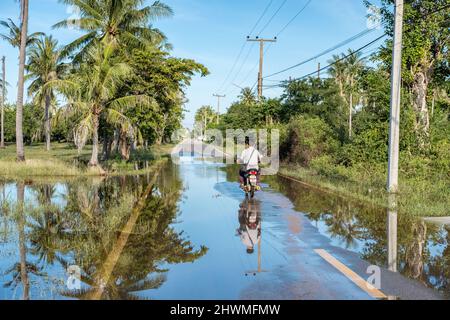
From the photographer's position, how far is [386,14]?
2295 centimetres

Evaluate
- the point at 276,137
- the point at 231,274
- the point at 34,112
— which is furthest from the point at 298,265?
the point at 34,112

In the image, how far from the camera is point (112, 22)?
30969 mm

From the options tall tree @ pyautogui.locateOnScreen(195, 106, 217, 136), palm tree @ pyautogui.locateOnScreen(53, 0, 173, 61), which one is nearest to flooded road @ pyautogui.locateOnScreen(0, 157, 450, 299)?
palm tree @ pyautogui.locateOnScreen(53, 0, 173, 61)

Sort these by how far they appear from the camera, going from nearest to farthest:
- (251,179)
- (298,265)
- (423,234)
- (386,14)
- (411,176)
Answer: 1. (298,265)
2. (423,234)
3. (251,179)
4. (411,176)
5. (386,14)

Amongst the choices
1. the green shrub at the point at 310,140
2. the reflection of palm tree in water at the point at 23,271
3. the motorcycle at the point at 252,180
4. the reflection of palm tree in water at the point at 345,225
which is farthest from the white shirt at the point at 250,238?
the green shrub at the point at 310,140

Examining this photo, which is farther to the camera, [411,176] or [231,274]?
[411,176]

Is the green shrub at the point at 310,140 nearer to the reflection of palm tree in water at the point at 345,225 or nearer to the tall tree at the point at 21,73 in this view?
the reflection of palm tree in water at the point at 345,225

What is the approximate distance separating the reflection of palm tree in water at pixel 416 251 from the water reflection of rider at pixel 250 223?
2.61 metres

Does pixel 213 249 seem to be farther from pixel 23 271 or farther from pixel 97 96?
pixel 97 96

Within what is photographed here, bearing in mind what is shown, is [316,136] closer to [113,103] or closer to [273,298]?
[113,103]

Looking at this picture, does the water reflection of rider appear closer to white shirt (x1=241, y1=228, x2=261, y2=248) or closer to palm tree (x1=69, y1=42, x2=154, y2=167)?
white shirt (x1=241, y1=228, x2=261, y2=248)

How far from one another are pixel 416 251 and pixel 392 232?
64.0 inches

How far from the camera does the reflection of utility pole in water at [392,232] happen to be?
305 inches

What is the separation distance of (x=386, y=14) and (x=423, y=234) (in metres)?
15.8
